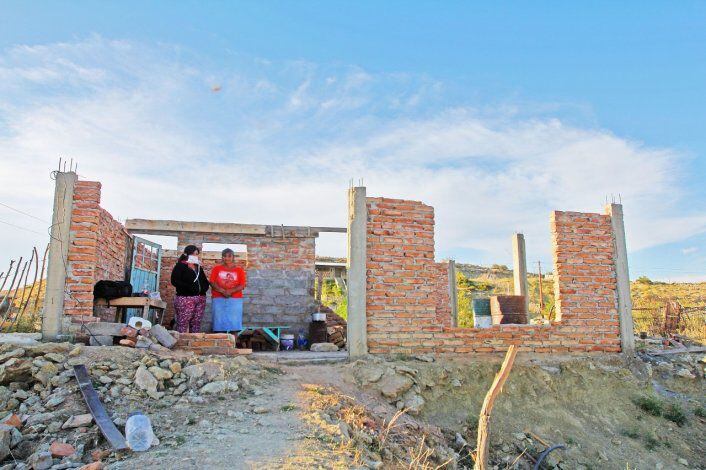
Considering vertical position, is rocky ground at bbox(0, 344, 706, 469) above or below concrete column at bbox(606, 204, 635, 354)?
below

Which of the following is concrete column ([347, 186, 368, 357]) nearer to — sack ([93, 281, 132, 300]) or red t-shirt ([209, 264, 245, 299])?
red t-shirt ([209, 264, 245, 299])

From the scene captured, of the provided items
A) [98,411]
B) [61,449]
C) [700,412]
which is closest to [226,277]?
[98,411]

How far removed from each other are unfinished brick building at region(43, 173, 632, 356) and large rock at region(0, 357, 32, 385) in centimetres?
128

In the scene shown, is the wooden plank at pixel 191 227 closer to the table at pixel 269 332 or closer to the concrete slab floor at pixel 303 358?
the table at pixel 269 332

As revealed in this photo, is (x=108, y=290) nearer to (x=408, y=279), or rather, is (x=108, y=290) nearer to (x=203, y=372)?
(x=203, y=372)

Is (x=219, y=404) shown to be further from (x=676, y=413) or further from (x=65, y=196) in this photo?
(x=676, y=413)

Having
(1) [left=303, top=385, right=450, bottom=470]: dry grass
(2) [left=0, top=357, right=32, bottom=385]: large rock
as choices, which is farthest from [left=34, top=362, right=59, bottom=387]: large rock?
(1) [left=303, top=385, right=450, bottom=470]: dry grass

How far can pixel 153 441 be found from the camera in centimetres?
466

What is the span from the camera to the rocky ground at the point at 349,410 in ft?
15.3

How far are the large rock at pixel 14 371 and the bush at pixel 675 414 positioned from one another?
337 inches

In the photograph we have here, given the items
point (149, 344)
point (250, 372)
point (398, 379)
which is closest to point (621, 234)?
point (398, 379)

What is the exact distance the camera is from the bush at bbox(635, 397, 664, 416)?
7.81m

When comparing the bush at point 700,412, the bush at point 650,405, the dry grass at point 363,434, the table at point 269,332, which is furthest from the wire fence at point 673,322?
the dry grass at point 363,434

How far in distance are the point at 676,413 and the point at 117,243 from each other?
920cm
